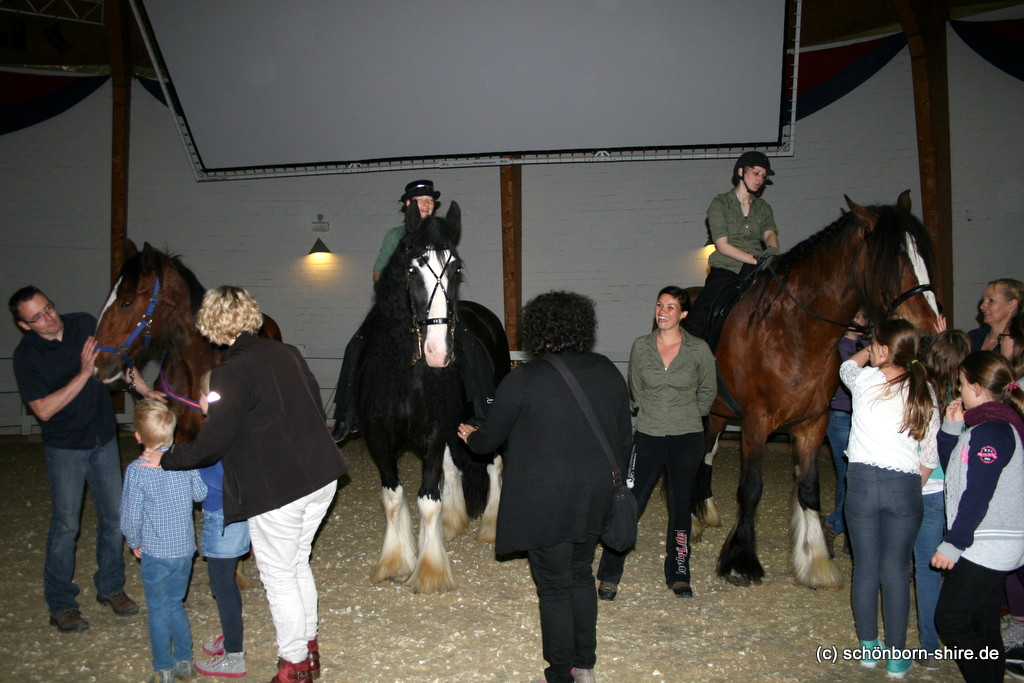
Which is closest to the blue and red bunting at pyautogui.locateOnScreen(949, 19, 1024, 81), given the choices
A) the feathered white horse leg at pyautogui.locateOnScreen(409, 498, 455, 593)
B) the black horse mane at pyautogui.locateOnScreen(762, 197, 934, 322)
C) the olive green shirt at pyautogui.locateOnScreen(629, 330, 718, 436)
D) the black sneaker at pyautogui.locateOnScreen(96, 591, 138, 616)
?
the black horse mane at pyautogui.locateOnScreen(762, 197, 934, 322)

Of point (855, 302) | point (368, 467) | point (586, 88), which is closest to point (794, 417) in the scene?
point (855, 302)

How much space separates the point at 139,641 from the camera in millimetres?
3631

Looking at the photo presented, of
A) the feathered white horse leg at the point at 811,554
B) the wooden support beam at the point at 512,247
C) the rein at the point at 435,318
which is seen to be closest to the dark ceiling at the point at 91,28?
the wooden support beam at the point at 512,247

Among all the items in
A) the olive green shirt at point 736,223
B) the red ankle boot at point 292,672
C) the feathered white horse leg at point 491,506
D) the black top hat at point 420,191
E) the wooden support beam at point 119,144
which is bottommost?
the feathered white horse leg at point 491,506

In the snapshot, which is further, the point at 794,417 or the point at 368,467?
the point at 368,467

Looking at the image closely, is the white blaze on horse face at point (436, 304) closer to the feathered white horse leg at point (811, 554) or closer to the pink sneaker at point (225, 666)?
the pink sneaker at point (225, 666)

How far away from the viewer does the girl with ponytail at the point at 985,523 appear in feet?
8.97

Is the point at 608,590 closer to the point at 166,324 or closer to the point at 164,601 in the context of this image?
the point at 164,601

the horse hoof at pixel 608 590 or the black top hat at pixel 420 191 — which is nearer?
the horse hoof at pixel 608 590

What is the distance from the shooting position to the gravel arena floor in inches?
130

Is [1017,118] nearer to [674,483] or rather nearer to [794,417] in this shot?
[794,417]

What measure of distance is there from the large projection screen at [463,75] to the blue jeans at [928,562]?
712 centimetres

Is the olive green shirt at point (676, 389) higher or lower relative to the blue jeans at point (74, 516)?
higher

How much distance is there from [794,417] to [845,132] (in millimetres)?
7174
